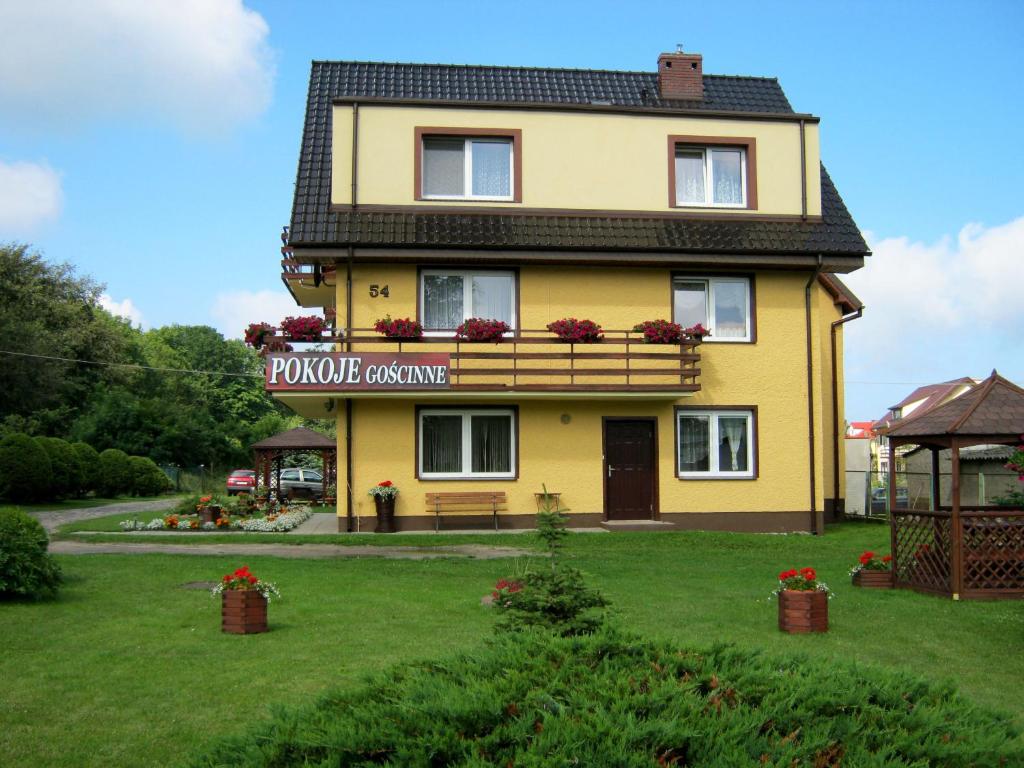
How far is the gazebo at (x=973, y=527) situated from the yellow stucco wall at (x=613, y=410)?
8713 mm

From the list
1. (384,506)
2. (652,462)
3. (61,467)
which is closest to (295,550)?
(384,506)

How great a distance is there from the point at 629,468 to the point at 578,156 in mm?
6844

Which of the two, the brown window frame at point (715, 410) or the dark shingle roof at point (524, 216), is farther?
the brown window frame at point (715, 410)

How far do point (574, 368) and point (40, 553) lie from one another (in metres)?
11.9

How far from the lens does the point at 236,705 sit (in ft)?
22.1

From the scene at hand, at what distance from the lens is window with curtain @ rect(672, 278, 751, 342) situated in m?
22.1

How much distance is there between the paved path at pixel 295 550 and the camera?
16234mm

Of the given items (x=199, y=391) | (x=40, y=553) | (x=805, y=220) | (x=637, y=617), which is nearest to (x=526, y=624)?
(x=637, y=617)

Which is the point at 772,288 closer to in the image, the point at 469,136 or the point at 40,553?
the point at 469,136

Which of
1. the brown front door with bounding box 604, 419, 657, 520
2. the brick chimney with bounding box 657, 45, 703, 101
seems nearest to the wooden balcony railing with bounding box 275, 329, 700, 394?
the brown front door with bounding box 604, 419, 657, 520

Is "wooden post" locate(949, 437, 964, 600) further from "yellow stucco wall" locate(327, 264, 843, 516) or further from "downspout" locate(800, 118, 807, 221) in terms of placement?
"downspout" locate(800, 118, 807, 221)

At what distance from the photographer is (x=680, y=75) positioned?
25188 mm

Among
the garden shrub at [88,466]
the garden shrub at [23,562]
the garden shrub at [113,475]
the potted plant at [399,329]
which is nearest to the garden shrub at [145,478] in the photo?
the garden shrub at [113,475]

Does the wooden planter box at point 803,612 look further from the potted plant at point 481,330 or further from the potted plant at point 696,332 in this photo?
the potted plant at point 696,332
